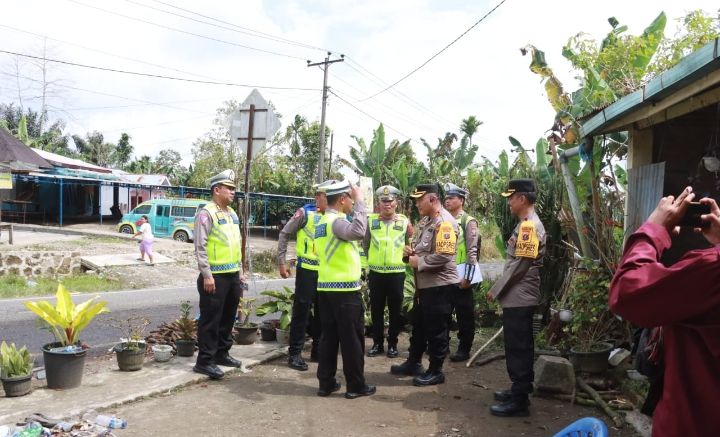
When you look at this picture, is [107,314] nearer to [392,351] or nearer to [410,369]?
[392,351]

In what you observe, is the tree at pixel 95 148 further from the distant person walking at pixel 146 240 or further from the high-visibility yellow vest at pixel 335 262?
the high-visibility yellow vest at pixel 335 262

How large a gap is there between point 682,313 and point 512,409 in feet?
10.0

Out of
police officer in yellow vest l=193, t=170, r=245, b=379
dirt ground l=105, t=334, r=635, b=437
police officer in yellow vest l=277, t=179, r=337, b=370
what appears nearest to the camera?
dirt ground l=105, t=334, r=635, b=437

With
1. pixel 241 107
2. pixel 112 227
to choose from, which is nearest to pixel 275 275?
pixel 241 107

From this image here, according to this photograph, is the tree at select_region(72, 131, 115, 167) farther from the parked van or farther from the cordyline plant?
the cordyline plant

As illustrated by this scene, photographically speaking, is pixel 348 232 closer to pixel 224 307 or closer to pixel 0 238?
pixel 224 307

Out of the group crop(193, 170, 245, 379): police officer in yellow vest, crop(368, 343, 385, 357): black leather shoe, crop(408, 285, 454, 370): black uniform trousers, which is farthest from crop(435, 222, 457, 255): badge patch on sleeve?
crop(193, 170, 245, 379): police officer in yellow vest

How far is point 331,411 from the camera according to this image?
180 inches

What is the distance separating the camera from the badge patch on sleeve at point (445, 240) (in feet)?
17.1

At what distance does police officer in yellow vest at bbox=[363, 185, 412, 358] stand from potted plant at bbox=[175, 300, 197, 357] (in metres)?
1.98

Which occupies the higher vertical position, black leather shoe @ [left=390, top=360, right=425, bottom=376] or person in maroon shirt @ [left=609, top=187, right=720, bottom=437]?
person in maroon shirt @ [left=609, top=187, right=720, bottom=437]

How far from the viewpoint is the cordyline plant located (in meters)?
4.74

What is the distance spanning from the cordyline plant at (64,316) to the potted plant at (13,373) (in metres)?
0.33

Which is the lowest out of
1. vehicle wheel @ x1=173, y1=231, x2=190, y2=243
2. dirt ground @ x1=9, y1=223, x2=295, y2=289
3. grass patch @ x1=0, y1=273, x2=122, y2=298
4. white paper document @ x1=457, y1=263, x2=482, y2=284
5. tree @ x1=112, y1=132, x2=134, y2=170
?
grass patch @ x1=0, y1=273, x2=122, y2=298
